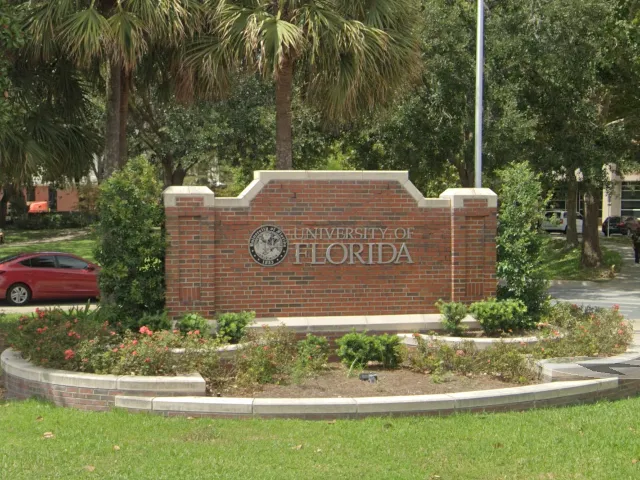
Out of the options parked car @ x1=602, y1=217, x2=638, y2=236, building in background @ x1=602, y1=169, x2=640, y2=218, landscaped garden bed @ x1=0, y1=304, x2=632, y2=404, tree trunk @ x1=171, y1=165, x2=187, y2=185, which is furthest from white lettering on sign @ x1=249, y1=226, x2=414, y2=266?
building in background @ x1=602, y1=169, x2=640, y2=218

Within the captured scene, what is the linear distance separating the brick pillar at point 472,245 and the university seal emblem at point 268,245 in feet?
8.03

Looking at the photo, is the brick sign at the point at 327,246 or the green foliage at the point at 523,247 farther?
the green foliage at the point at 523,247

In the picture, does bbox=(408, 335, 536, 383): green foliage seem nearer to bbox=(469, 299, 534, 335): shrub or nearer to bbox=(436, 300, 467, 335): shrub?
bbox=(436, 300, 467, 335): shrub

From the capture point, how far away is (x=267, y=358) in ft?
29.2

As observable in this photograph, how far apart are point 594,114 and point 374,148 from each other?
6.55 metres

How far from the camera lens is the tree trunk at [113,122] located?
1388 cm

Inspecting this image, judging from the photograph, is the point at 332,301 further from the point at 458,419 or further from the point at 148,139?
the point at 148,139

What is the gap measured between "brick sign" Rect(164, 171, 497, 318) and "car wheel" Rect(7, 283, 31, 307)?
10915 mm

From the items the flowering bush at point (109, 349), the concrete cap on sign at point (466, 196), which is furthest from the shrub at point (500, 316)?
the flowering bush at point (109, 349)

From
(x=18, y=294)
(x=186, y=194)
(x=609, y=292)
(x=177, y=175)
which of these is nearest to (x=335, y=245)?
(x=186, y=194)

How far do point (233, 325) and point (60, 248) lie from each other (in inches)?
974

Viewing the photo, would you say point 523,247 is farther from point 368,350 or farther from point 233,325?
point 233,325

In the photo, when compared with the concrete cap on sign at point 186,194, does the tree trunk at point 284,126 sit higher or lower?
higher

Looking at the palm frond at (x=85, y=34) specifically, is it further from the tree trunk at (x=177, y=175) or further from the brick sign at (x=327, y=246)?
the tree trunk at (x=177, y=175)
